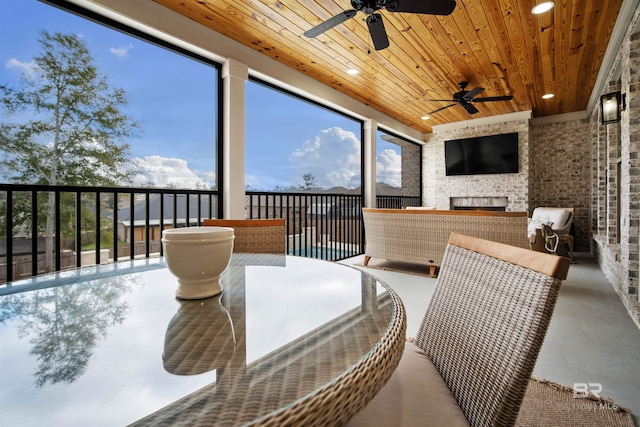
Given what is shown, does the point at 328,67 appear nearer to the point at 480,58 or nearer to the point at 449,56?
the point at 449,56

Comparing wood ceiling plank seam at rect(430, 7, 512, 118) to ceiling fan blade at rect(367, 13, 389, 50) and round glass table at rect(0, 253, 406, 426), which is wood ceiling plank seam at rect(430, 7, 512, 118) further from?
round glass table at rect(0, 253, 406, 426)

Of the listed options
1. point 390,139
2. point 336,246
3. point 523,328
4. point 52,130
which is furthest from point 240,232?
point 390,139

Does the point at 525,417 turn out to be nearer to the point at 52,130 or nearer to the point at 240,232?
the point at 240,232

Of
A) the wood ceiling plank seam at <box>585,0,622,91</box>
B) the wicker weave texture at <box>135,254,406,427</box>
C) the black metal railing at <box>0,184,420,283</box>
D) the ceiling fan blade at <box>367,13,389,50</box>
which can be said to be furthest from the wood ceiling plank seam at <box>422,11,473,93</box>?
the wicker weave texture at <box>135,254,406,427</box>

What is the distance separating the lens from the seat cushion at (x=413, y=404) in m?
0.68

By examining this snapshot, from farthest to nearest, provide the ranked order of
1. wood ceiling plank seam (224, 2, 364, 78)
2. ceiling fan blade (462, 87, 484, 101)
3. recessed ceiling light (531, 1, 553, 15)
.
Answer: ceiling fan blade (462, 87, 484, 101), wood ceiling plank seam (224, 2, 364, 78), recessed ceiling light (531, 1, 553, 15)

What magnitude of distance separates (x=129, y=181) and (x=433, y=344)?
9.30 ft

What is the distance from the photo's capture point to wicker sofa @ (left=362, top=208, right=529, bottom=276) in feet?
9.93

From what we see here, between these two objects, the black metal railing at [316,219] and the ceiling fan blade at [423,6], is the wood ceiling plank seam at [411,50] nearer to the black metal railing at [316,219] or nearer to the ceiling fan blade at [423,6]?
the ceiling fan blade at [423,6]

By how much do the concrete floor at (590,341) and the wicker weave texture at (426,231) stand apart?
50 cm

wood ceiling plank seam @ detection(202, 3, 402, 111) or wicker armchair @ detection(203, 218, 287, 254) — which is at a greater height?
wood ceiling plank seam @ detection(202, 3, 402, 111)

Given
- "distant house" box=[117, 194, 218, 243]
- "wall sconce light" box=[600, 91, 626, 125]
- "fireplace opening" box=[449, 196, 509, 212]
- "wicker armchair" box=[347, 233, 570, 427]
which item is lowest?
"wicker armchair" box=[347, 233, 570, 427]

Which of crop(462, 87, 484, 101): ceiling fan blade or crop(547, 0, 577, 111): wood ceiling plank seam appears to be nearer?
crop(547, 0, 577, 111): wood ceiling plank seam

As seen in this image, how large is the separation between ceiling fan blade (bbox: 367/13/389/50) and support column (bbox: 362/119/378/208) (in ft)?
9.34
